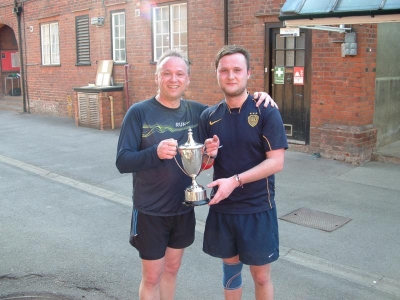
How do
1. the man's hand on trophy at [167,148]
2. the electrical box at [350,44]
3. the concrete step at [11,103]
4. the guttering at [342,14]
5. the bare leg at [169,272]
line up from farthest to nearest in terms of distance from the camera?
the concrete step at [11,103] < the electrical box at [350,44] < the guttering at [342,14] < the bare leg at [169,272] < the man's hand on trophy at [167,148]

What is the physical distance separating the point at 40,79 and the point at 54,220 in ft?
41.4

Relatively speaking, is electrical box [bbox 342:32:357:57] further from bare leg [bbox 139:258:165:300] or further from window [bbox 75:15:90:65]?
window [bbox 75:15:90:65]

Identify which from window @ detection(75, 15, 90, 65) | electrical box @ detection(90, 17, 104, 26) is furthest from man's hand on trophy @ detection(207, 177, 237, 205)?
window @ detection(75, 15, 90, 65)

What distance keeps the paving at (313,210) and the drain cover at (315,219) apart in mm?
12

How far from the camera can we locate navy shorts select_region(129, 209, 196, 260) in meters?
3.27

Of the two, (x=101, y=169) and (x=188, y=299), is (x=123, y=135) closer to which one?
(x=188, y=299)

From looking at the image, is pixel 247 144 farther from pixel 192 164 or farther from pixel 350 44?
pixel 350 44

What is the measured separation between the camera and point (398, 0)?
562 centimetres

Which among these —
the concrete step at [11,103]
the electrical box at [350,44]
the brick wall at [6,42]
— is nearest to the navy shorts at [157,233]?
the electrical box at [350,44]

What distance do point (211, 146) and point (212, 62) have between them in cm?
853

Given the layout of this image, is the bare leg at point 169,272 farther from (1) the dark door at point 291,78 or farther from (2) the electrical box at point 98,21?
(2) the electrical box at point 98,21

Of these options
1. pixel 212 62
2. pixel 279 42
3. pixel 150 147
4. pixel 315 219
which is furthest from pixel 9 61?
pixel 150 147

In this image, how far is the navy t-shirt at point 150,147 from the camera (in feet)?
10.5

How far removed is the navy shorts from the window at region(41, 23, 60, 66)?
48.4ft
